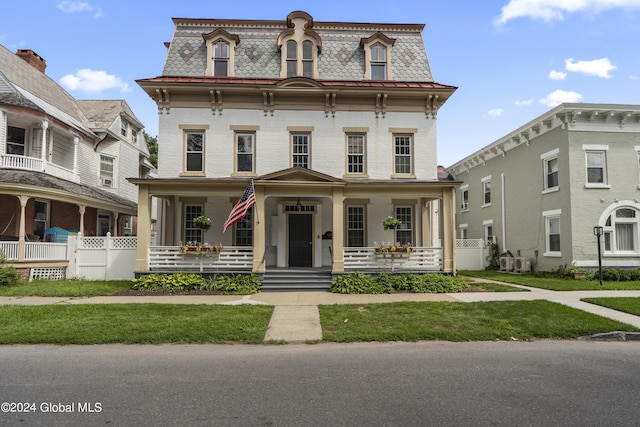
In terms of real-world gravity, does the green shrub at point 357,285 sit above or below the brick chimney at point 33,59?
below

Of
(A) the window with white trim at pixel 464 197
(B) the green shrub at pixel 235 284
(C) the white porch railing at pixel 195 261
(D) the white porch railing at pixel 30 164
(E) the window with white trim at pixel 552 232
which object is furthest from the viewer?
(A) the window with white trim at pixel 464 197

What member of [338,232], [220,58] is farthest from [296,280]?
[220,58]

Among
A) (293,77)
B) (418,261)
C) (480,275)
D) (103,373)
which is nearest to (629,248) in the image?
(480,275)

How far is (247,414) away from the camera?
158 inches

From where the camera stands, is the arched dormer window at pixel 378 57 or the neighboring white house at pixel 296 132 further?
the arched dormer window at pixel 378 57

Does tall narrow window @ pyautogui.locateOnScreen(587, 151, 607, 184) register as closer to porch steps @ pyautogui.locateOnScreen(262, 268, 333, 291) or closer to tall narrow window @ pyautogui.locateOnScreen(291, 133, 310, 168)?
tall narrow window @ pyautogui.locateOnScreen(291, 133, 310, 168)

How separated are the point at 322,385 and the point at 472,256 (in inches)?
761

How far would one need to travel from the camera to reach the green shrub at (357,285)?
12.9 metres

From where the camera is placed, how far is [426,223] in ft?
54.5

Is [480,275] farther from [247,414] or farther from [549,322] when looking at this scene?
[247,414]

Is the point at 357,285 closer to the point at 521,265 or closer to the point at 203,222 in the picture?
the point at 203,222

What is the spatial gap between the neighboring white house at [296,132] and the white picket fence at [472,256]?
229 inches

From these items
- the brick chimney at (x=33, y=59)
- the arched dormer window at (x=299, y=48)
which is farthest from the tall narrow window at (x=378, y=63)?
the brick chimney at (x=33, y=59)

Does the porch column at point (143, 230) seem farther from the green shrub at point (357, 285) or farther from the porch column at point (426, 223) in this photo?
the porch column at point (426, 223)
